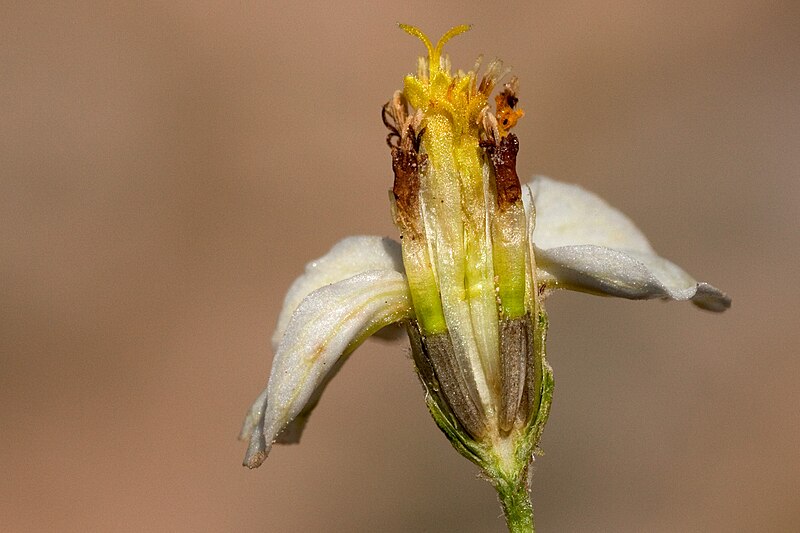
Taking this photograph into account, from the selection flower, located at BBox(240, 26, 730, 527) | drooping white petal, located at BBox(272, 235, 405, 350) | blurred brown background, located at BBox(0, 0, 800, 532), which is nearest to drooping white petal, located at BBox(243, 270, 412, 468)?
flower, located at BBox(240, 26, 730, 527)

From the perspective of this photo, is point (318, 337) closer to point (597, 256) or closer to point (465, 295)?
point (465, 295)

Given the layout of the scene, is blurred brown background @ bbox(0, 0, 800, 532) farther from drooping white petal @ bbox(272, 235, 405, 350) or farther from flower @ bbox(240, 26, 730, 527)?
flower @ bbox(240, 26, 730, 527)

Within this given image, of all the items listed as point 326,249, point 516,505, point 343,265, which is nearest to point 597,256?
point 516,505

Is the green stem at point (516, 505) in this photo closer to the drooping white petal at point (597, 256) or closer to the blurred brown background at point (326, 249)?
the drooping white petal at point (597, 256)

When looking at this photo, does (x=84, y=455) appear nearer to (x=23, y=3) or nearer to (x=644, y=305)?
(x=644, y=305)

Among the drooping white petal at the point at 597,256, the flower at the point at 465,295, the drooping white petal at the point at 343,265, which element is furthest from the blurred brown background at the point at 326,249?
the flower at the point at 465,295

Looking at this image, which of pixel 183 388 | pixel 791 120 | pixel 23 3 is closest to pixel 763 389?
pixel 791 120

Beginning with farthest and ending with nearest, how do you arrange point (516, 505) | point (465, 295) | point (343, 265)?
point (343, 265), point (465, 295), point (516, 505)
